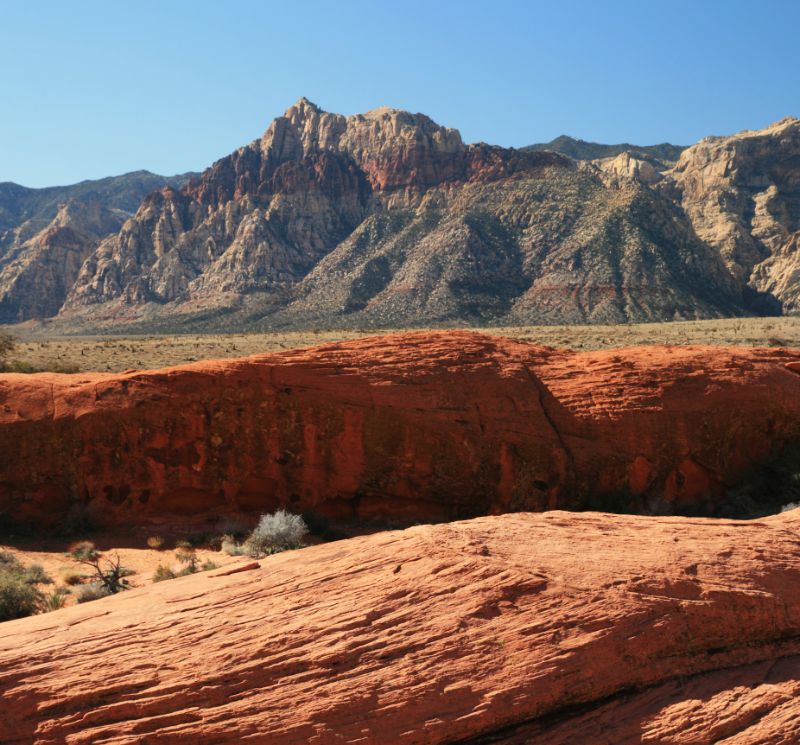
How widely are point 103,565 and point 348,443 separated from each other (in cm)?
455

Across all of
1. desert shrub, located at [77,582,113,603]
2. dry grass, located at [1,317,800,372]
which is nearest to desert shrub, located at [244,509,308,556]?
desert shrub, located at [77,582,113,603]

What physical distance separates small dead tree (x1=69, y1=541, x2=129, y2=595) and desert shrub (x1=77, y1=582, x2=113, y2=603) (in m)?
0.05

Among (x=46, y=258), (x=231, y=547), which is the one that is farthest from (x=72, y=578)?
(x=46, y=258)

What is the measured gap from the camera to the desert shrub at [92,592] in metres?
9.35

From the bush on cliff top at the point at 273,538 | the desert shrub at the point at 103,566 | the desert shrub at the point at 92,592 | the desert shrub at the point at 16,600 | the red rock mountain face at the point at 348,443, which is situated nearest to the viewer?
the desert shrub at the point at 16,600

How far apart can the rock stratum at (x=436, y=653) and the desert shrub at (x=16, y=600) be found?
81.1 inches

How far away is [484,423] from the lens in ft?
44.7

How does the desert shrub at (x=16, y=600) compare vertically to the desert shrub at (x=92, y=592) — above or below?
above

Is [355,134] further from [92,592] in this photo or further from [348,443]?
[92,592]

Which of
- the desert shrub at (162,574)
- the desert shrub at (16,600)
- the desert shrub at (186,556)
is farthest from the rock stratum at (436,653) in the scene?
the desert shrub at (186,556)

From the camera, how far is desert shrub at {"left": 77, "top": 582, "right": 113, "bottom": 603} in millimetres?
9352

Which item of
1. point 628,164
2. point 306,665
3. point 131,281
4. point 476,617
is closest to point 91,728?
point 306,665

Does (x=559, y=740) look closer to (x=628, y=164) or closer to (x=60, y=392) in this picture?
(x=60, y=392)

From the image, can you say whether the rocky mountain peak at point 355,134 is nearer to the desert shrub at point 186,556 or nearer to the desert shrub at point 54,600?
the desert shrub at point 186,556
